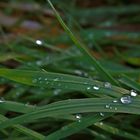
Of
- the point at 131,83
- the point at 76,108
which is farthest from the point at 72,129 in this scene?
the point at 131,83

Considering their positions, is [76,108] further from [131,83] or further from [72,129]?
[131,83]

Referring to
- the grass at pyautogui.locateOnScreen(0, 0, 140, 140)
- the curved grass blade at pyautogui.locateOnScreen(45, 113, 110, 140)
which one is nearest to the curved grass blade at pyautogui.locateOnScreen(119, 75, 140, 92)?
the grass at pyautogui.locateOnScreen(0, 0, 140, 140)

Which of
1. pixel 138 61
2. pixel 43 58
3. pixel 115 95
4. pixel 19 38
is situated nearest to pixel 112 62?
pixel 138 61

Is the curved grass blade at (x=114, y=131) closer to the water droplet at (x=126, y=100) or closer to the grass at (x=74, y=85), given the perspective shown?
the grass at (x=74, y=85)

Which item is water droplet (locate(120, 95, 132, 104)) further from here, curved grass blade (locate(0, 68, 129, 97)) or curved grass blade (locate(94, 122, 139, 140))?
curved grass blade (locate(94, 122, 139, 140))

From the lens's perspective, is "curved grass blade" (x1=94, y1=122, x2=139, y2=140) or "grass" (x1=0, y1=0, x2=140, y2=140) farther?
"curved grass blade" (x1=94, y1=122, x2=139, y2=140)

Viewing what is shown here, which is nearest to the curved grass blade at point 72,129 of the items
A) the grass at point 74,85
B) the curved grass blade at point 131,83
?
the grass at point 74,85

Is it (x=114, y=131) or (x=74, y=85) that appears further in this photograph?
(x=114, y=131)

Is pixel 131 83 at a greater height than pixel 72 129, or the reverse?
pixel 131 83
